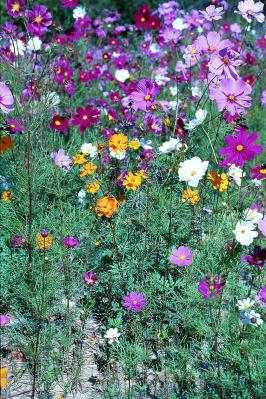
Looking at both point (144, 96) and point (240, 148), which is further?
point (144, 96)

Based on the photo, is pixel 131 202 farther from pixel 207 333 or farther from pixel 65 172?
pixel 207 333

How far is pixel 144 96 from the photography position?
8.81ft

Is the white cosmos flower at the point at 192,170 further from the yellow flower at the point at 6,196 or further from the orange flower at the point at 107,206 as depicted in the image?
the yellow flower at the point at 6,196

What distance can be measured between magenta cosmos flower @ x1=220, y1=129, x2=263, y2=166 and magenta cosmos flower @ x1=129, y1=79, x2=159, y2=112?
594 mm

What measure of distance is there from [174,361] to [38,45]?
276 cm

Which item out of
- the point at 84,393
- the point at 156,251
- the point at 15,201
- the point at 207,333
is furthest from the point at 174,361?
the point at 15,201

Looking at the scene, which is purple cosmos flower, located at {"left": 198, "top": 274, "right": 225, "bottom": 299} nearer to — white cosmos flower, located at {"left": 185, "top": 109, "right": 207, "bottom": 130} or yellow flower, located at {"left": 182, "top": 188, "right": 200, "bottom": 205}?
yellow flower, located at {"left": 182, "top": 188, "right": 200, "bottom": 205}

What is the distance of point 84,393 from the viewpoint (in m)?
2.28

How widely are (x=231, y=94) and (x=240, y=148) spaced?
0.23 metres

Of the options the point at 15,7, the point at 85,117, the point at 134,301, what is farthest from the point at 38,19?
the point at 134,301

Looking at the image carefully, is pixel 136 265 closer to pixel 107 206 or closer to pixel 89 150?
pixel 107 206

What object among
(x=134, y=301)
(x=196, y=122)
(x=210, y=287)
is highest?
(x=196, y=122)

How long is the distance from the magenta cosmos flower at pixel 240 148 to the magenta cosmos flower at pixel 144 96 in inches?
23.4

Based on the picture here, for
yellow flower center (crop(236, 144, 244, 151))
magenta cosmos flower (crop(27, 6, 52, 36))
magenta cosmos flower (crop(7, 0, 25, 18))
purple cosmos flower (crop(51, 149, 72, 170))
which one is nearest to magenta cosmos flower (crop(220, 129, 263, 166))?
yellow flower center (crop(236, 144, 244, 151))
